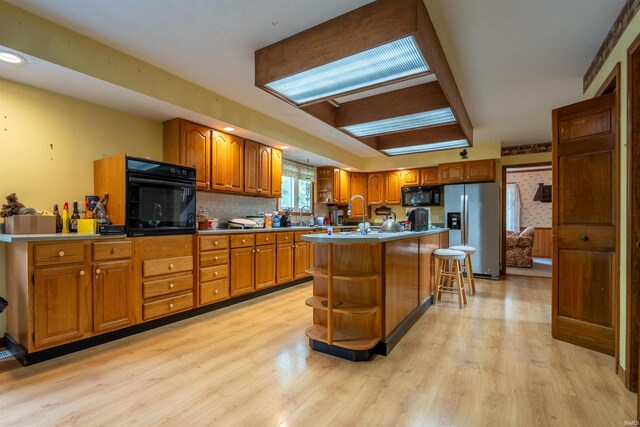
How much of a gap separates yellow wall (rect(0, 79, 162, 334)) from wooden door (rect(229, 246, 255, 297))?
5.38 ft

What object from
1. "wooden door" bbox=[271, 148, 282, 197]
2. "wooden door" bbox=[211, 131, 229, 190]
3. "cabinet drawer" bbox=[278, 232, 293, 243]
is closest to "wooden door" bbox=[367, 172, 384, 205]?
"wooden door" bbox=[271, 148, 282, 197]

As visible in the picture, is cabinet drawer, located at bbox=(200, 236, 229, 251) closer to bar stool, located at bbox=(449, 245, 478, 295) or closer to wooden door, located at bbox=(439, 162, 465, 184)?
bar stool, located at bbox=(449, 245, 478, 295)

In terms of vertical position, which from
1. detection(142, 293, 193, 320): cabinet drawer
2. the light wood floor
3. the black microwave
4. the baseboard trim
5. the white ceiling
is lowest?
the light wood floor

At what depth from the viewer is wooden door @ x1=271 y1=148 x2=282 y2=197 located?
4.79 metres

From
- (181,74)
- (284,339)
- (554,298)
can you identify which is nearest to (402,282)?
(284,339)

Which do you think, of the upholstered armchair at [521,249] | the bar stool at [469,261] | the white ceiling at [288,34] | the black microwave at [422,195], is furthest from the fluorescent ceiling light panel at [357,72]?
the upholstered armchair at [521,249]

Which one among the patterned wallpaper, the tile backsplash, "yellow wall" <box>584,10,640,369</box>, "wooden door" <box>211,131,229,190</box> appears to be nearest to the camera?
"yellow wall" <box>584,10,640,369</box>

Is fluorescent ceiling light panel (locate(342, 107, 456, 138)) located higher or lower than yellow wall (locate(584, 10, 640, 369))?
higher

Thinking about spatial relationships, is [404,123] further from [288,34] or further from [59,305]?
[59,305]

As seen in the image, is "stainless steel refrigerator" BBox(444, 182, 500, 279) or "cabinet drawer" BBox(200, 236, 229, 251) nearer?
"cabinet drawer" BBox(200, 236, 229, 251)

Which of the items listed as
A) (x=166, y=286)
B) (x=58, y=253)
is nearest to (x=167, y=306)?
(x=166, y=286)

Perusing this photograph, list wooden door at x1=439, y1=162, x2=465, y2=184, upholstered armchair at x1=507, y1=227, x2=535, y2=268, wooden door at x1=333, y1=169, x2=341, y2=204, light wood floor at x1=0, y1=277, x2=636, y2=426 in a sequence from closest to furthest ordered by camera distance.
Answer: light wood floor at x1=0, y1=277, x2=636, y2=426 < wooden door at x1=439, y1=162, x2=465, y2=184 < wooden door at x1=333, y1=169, x2=341, y2=204 < upholstered armchair at x1=507, y1=227, x2=535, y2=268

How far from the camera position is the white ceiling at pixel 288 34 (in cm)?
209

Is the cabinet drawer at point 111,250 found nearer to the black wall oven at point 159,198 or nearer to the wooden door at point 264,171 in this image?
the black wall oven at point 159,198
